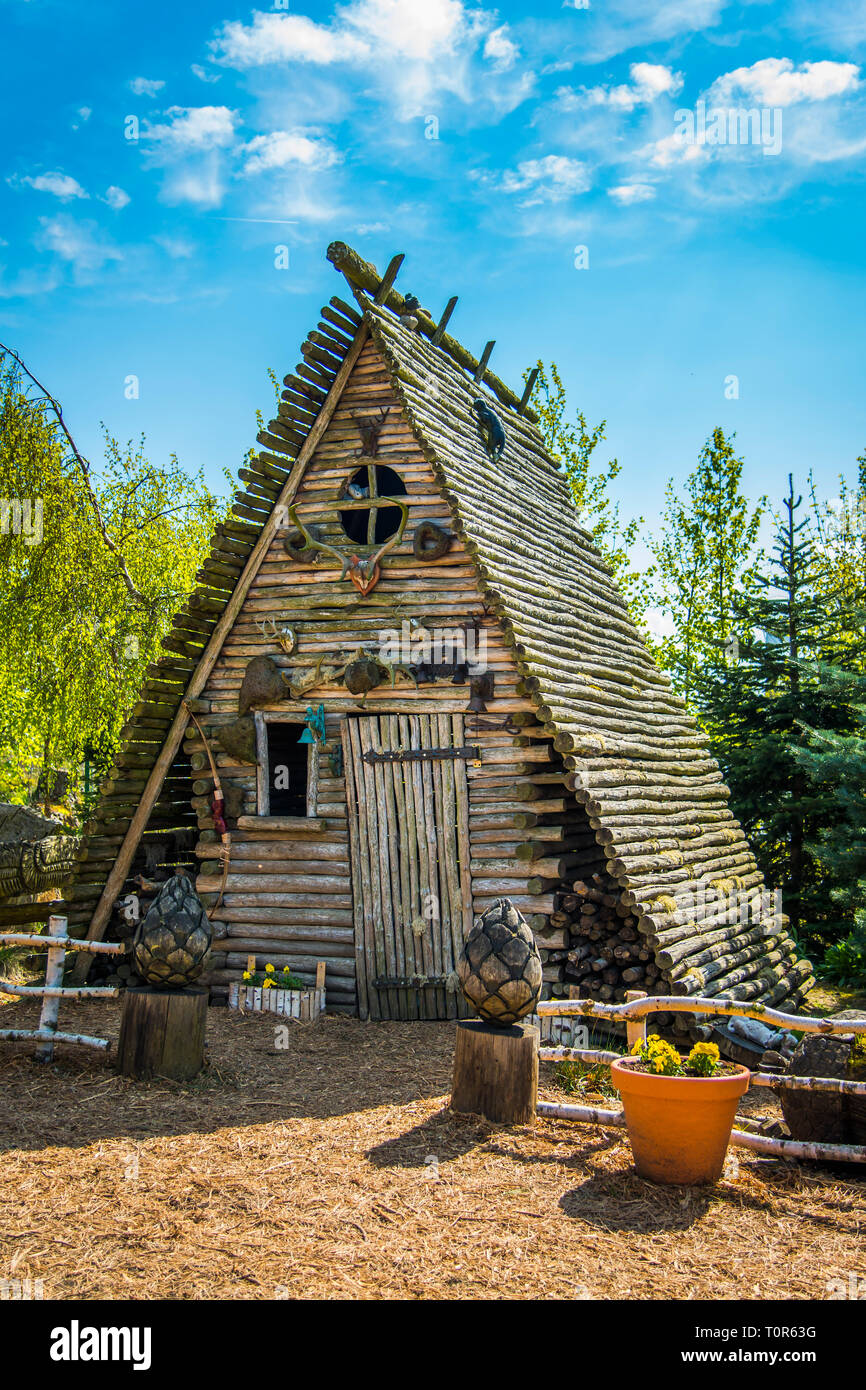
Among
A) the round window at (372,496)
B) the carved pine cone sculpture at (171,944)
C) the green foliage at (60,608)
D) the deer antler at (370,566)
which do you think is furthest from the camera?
the green foliage at (60,608)

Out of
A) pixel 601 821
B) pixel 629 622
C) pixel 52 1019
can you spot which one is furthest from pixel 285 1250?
pixel 629 622

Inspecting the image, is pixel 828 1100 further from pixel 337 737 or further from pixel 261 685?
pixel 261 685

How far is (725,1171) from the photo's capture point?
5.43m

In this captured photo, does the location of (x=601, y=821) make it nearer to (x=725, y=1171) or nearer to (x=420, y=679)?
(x=420, y=679)

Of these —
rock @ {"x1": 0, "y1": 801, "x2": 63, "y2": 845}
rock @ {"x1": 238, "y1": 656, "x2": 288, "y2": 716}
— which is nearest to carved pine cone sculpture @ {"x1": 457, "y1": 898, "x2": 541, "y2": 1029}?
rock @ {"x1": 238, "y1": 656, "x2": 288, "y2": 716}

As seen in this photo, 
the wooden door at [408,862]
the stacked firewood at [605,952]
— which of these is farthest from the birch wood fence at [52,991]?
the stacked firewood at [605,952]

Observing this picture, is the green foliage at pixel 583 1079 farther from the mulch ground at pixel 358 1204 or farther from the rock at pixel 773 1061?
the rock at pixel 773 1061

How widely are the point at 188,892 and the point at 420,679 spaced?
3.48 meters

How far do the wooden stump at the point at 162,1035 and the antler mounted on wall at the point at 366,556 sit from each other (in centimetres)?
475

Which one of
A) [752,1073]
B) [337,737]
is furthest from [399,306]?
[752,1073]

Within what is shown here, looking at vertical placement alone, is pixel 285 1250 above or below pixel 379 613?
below

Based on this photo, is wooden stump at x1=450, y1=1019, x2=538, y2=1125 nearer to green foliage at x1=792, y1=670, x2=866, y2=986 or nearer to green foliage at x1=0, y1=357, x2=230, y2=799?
green foliage at x1=792, y1=670, x2=866, y2=986

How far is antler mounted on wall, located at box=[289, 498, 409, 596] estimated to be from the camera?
32.8 ft

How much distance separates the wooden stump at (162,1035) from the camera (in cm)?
671
